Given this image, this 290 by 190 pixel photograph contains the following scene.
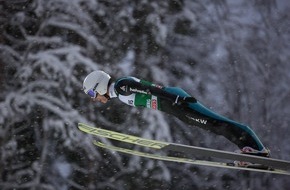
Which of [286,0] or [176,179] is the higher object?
[286,0]

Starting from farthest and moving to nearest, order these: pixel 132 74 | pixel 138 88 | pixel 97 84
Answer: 1. pixel 132 74
2. pixel 97 84
3. pixel 138 88

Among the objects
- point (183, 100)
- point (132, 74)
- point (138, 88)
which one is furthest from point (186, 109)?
point (132, 74)

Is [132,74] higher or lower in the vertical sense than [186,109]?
higher

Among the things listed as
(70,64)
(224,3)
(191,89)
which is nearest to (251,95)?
(191,89)

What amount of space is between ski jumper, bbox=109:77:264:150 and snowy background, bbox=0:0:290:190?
4.49 meters

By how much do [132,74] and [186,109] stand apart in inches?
189

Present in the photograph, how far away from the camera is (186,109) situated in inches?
199

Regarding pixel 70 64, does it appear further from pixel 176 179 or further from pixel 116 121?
pixel 176 179

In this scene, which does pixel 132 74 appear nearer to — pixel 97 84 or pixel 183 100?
pixel 97 84

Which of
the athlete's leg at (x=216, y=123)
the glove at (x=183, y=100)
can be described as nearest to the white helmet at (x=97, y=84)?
the athlete's leg at (x=216, y=123)

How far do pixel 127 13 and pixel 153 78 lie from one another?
1391 millimetres

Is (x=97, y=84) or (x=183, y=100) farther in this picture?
(x=97, y=84)

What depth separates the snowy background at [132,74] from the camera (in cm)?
973

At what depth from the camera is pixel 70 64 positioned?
9812 millimetres
